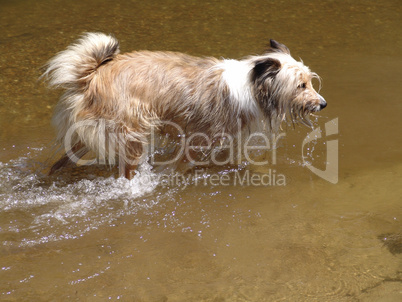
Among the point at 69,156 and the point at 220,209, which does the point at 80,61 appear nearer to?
the point at 69,156

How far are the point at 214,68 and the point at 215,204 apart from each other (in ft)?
3.66

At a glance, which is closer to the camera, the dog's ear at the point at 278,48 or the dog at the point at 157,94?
the dog at the point at 157,94

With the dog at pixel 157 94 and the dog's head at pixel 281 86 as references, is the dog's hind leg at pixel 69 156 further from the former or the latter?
the dog's head at pixel 281 86

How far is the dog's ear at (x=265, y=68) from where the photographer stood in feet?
12.8

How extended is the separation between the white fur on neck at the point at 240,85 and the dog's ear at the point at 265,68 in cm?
10

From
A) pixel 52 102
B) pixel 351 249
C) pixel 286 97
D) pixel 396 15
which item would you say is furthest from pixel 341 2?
pixel 351 249

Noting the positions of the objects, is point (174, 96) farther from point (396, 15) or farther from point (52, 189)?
point (396, 15)

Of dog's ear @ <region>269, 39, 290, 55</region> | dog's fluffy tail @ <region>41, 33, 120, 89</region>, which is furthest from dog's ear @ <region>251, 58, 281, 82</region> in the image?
dog's fluffy tail @ <region>41, 33, 120, 89</region>

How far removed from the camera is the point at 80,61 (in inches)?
151

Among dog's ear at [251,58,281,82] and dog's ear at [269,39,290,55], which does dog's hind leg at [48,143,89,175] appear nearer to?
dog's ear at [251,58,281,82]

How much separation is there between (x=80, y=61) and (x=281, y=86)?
5.17ft

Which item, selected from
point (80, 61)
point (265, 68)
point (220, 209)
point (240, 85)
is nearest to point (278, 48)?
point (265, 68)

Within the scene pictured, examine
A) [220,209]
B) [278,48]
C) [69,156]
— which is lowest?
[220,209]

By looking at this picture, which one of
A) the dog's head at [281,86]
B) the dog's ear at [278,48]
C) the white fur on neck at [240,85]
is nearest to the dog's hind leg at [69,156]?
the white fur on neck at [240,85]
